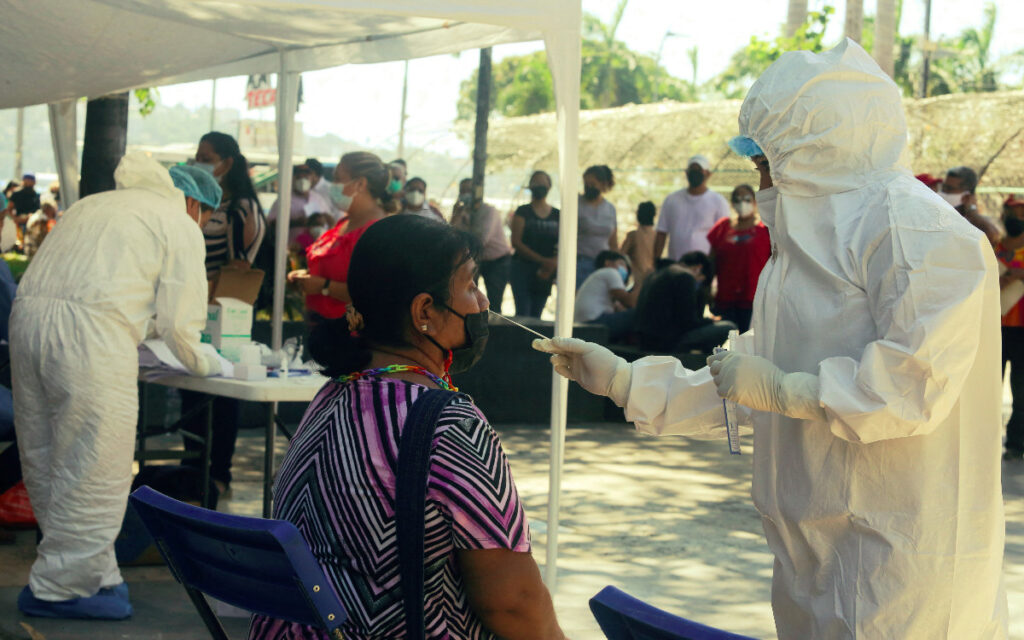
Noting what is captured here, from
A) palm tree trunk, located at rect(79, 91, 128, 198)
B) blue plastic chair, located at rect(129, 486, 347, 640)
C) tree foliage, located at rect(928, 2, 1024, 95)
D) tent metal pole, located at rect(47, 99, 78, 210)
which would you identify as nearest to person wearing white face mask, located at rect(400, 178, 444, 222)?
tent metal pole, located at rect(47, 99, 78, 210)

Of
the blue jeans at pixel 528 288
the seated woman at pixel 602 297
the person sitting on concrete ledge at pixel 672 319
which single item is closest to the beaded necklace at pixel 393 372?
the person sitting on concrete ledge at pixel 672 319

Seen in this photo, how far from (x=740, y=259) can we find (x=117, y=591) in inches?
241

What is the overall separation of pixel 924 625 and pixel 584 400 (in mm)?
6613

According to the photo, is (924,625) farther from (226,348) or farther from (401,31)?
(401,31)

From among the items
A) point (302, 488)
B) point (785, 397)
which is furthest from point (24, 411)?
point (785, 397)

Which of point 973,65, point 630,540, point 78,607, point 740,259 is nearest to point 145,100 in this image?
point 740,259

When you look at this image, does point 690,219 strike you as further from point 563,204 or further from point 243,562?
point 243,562

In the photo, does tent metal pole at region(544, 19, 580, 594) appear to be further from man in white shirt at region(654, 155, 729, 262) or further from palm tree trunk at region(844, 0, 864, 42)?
palm tree trunk at region(844, 0, 864, 42)

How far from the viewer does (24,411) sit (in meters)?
4.15

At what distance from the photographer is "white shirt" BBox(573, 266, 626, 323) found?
9273 mm

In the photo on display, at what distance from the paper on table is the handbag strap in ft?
10.4

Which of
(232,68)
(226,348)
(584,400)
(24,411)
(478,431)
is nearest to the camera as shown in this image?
(478,431)

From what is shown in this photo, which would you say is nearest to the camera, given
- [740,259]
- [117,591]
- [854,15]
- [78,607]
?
[78,607]

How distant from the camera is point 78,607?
13.7 ft
